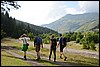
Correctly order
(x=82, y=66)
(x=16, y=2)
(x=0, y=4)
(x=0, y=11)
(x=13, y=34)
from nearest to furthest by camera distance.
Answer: (x=82, y=66) → (x=0, y=4) → (x=0, y=11) → (x=16, y=2) → (x=13, y=34)

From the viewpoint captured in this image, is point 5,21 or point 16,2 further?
point 5,21

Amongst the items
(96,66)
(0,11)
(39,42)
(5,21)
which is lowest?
(96,66)

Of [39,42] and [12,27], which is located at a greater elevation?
[12,27]

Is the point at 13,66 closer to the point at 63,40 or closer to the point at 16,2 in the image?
the point at 63,40

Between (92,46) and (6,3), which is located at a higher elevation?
(6,3)

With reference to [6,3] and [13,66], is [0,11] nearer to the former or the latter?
[6,3]

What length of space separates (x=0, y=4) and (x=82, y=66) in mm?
10760

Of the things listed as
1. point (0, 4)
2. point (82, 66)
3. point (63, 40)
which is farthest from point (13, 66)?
point (0, 4)

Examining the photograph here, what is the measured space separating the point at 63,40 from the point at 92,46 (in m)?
28.3

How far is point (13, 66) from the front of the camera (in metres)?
18.9

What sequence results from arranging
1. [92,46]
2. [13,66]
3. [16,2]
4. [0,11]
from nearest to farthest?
[13,66]
[0,11]
[16,2]
[92,46]

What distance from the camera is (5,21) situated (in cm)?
12800

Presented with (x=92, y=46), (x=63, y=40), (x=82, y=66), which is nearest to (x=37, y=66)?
(x=82, y=66)

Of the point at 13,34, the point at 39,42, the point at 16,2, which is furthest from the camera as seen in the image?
the point at 13,34
